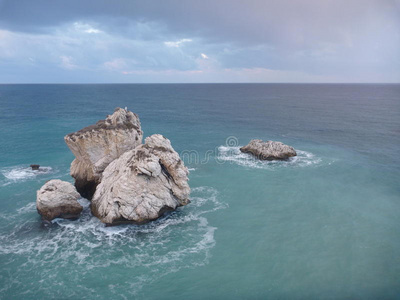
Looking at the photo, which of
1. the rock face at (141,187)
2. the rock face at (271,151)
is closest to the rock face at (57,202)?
the rock face at (141,187)

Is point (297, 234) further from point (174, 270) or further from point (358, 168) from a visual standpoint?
point (358, 168)

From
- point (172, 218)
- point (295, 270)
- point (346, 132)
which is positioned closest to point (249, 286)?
point (295, 270)

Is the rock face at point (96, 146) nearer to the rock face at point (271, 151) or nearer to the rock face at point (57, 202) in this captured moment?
the rock face at point (57, 202)

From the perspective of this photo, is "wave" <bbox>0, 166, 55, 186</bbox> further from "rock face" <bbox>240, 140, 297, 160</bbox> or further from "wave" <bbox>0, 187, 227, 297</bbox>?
"rock face" <bbox>240, 140, 297, 160</bbox>

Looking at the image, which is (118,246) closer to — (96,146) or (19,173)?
(96,146)

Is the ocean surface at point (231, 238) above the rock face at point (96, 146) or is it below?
below
